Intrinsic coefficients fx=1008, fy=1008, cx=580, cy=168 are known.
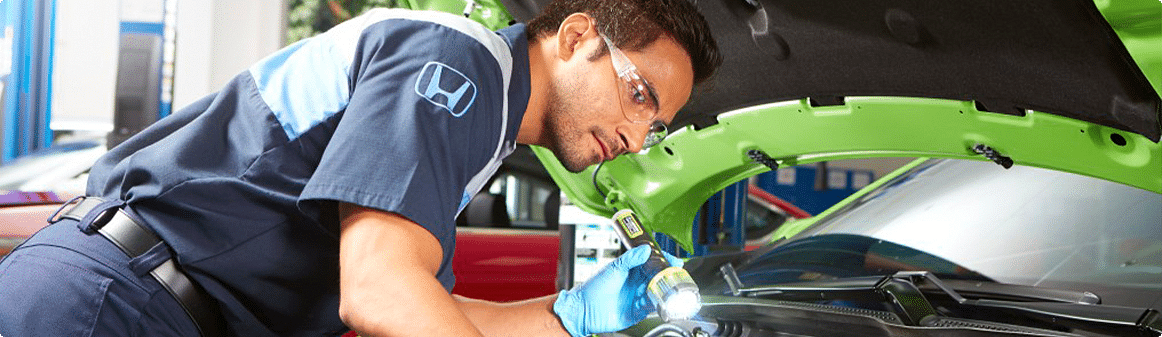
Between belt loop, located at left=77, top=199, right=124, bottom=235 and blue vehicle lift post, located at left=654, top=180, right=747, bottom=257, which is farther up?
belt loop, located at left=77, top=199, right=124, bottom=235

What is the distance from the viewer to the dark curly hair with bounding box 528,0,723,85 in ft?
4.81

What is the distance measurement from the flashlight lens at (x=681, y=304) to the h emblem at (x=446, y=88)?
49 cm

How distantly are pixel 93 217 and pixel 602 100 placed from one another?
70 centimetres

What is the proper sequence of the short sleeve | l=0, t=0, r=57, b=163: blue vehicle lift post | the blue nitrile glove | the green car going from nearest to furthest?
the short sleeve < the green car < the blue nitrile glove < l=0, t=0, r=57, b=163: blue vehicle lift post

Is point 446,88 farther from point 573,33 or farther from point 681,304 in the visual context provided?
point 681,304

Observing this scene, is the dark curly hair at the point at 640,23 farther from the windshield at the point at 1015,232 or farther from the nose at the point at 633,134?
the windshield at the point at 1015,232

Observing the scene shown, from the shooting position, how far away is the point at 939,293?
179 centimetres

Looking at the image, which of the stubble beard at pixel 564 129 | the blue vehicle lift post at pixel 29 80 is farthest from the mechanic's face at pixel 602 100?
the blue vehicle lift post at pixel 29 80

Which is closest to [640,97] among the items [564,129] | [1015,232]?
[564,129]

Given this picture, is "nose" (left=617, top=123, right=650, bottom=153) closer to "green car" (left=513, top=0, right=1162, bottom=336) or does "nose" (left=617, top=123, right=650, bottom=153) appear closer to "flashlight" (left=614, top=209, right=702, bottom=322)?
"flashlight" (left=614, top=209, right=702, bottom=322)

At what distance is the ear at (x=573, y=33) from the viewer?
56.8 inches

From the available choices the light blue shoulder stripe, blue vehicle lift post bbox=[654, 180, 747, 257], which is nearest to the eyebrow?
the light blue shoulder stripe

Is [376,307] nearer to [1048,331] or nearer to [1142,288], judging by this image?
[1048,331]

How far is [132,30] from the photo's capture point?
269 inches
